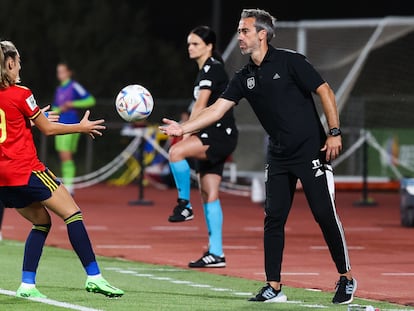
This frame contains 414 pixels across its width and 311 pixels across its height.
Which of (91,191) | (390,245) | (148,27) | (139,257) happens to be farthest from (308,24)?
(148,27)

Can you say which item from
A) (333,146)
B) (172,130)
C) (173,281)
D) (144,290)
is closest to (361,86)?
(173,281)

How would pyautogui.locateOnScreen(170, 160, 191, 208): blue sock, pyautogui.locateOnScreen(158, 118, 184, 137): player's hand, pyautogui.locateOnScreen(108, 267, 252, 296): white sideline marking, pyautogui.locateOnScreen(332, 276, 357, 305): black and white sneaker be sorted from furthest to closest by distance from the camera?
pyautogui.locateOnScreen(170, 160, 191, 208): blue sock, pyautogui.locateOnScreen(108, 267, 252, 296): white sideline marking, pyautogui.locateOnScreen(332, 276, 357, 305): black and white sneaker, pyautogui.locateOnScreen(158, 118, 184, 137): player's hand

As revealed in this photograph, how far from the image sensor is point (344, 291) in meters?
10.2

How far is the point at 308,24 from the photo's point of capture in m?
26.9

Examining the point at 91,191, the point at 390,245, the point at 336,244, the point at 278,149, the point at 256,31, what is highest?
the point at 256,31

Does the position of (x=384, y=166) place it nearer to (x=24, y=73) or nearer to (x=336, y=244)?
(x=24, y=73)

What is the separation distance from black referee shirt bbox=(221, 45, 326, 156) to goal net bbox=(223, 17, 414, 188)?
46.6 feet

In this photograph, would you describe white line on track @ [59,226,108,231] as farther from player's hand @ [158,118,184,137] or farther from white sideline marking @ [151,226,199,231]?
player's hand @ [158,118,184,137]

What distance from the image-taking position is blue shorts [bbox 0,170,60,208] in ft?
31.9

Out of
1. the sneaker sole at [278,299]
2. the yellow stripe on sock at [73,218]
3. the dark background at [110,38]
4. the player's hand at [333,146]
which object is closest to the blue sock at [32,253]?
the yellow stripe on sock at [73,218]

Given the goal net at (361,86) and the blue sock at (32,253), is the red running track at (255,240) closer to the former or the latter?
the blue sock at (32,253)

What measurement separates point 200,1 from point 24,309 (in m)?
40.3

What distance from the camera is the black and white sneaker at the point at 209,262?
42.8ft

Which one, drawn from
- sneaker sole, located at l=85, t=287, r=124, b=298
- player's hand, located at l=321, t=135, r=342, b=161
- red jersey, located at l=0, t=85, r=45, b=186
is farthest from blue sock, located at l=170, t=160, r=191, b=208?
red jersey, located at l=0, t=85, r=45, b=186
